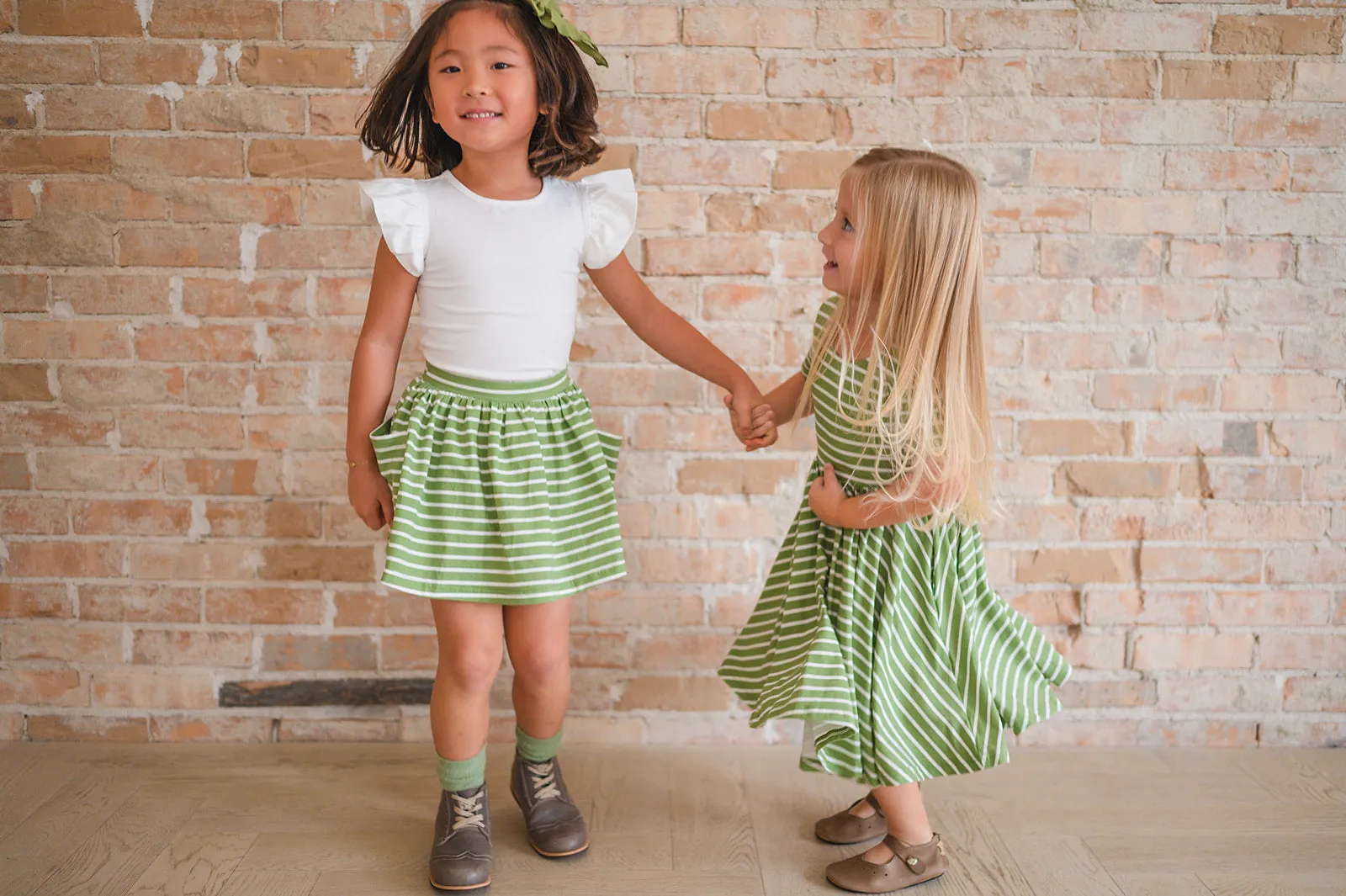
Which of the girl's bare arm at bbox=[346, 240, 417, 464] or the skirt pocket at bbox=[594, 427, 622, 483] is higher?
the girl's bare arm at bbox=[346, 240, 417, 464]

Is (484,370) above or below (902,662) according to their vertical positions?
above

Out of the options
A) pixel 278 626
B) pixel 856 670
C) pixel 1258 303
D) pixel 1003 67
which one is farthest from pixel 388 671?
pixel 1258 303

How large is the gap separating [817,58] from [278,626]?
1485 millimetres

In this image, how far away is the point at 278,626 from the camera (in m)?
2.16

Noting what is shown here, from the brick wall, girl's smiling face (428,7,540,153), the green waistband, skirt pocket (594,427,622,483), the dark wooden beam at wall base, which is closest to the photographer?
girl's smiling face (428,7,540,153)

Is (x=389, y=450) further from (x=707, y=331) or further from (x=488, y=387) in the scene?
(x=707, y=331)

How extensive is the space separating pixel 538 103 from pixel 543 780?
42.5 inches

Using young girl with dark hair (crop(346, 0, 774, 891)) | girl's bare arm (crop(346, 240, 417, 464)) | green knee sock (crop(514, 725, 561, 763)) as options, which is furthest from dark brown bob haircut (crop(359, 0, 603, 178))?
green knee sock (crop(514, 725, 561, 763))

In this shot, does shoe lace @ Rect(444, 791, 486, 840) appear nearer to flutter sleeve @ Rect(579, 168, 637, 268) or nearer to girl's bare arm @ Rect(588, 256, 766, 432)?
girl's bare arm @ Rect(588, 256, 766, 432)

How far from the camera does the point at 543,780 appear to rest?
6.02 feet

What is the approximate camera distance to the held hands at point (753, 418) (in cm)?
181

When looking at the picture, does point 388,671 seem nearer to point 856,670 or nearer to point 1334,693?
point 856,670

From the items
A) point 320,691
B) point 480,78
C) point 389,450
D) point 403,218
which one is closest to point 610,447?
point 389,450

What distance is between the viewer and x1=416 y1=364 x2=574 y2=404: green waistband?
1694 millimetres
